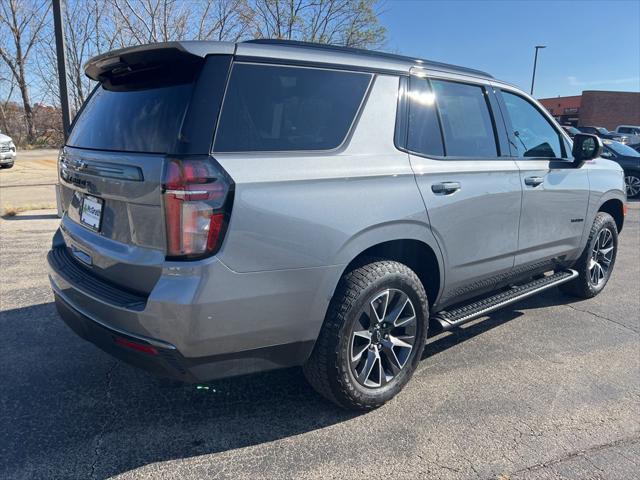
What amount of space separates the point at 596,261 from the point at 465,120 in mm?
2552

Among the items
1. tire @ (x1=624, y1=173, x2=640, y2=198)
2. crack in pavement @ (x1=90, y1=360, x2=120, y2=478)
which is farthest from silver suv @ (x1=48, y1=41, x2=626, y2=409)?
tire @ (x1=624, y1=173, x2=640, y2=198)

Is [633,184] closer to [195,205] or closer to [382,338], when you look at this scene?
[382,338]

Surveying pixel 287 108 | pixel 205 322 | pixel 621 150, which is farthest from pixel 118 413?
pixel 621 150

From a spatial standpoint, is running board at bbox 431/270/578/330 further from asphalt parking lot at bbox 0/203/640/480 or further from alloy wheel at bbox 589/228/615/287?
alloy wheel at bbox 589/228/615/287

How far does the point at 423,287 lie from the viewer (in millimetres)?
3127

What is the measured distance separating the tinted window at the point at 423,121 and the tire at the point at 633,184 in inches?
512

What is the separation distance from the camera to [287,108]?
2.46m

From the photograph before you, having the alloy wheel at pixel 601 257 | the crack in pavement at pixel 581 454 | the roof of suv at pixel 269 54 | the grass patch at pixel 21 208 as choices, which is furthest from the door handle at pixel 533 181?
the grass patch at pixel 21 208

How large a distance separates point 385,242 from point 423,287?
47 centimetres

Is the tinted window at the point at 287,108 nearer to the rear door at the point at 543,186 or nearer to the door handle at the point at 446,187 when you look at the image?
the door handle at the point at 446,187

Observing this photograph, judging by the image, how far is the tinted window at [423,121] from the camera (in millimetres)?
3006

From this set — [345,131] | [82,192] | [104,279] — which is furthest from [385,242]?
[82,192]

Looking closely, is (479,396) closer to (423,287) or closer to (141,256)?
(423,287)

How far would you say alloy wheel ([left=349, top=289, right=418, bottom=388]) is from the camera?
2.78m
